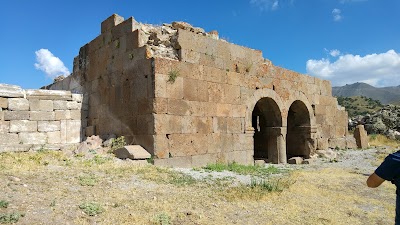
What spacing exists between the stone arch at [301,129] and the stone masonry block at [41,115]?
8629 millimetres

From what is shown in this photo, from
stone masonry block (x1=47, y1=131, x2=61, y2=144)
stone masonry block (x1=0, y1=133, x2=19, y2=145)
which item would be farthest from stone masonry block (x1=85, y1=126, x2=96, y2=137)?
stone masonry block (x1=0, y1=133, x2=19, y2=145)

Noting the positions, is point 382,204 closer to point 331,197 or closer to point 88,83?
point 331,197

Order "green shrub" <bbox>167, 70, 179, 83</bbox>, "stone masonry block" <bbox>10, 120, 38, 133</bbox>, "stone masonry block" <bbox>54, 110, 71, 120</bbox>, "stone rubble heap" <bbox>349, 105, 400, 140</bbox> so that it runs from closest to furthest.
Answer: "green shrub" <bbox>167, 70, 179, 83</bbox>, "stone masonry block" <bbox>10, 120, 38, 133</bbox>, "stone masonry block" <bbox>54, 110, 71, 120</bbox>, "stone rubble heap" <bbox>349, 105, 400, 140</bbox>

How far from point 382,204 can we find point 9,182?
6.14m

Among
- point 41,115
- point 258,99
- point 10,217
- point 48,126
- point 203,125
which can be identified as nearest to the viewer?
point 10,217

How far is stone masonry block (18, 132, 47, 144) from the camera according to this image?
8758 mm

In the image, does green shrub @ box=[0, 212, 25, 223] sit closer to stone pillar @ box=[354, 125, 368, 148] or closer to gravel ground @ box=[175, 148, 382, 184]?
gravel ground @ box=[175, 148, 382, 184]

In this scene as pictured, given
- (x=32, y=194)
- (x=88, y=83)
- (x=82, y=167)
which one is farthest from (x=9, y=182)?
(x=88, y=83)

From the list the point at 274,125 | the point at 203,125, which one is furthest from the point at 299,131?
the point at 203,125

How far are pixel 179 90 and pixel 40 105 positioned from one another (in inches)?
159

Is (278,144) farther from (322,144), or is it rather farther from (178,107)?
(178,107)

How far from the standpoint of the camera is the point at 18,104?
8.80 meters

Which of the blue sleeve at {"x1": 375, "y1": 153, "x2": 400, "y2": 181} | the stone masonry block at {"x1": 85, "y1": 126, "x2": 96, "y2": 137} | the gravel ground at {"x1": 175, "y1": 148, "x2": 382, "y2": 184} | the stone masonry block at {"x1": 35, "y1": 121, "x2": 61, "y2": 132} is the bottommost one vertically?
the gravel ground at {"x1": 175, "y1": 148, "x2": 382, "y2": 184}

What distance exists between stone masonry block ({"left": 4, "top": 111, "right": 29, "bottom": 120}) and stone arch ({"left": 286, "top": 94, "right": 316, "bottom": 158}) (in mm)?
9266
